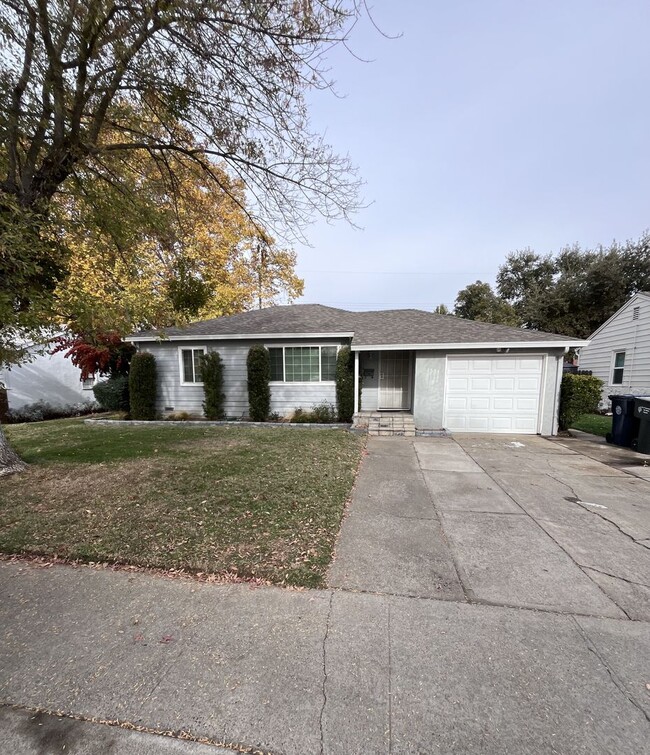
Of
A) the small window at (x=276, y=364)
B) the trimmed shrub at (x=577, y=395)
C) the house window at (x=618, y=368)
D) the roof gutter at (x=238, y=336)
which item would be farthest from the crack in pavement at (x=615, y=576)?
the house window at (x=618, y=368)

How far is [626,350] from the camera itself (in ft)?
45.6

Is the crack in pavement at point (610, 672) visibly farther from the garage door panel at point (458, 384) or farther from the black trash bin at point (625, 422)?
the black trash bin at point (625, 422)

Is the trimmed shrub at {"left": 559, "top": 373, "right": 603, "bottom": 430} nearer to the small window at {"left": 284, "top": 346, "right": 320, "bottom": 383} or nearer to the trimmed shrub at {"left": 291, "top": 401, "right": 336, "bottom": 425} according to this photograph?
the trimmed shrub at {"left": 291, "top": 401, "right": 336, "bottom": 425}

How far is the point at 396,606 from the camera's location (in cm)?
Result: 251

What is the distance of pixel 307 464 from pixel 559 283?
2670 cm

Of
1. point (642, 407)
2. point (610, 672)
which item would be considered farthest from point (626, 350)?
point (610, 672)

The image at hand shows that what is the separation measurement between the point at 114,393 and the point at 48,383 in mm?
3983

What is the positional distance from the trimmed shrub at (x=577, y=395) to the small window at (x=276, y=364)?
766 cm

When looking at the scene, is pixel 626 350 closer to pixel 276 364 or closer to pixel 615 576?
pixel 276 364

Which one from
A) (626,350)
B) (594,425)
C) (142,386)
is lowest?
(594,425)

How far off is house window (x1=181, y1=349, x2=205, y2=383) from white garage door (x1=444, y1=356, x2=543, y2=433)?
752 cm

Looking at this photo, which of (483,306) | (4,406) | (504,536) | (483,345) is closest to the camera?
(504,536)

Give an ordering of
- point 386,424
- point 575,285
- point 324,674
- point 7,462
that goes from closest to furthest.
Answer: point 324,674
point 7,462
point 386,424
point 575,285

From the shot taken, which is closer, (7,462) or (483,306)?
(7,462)
